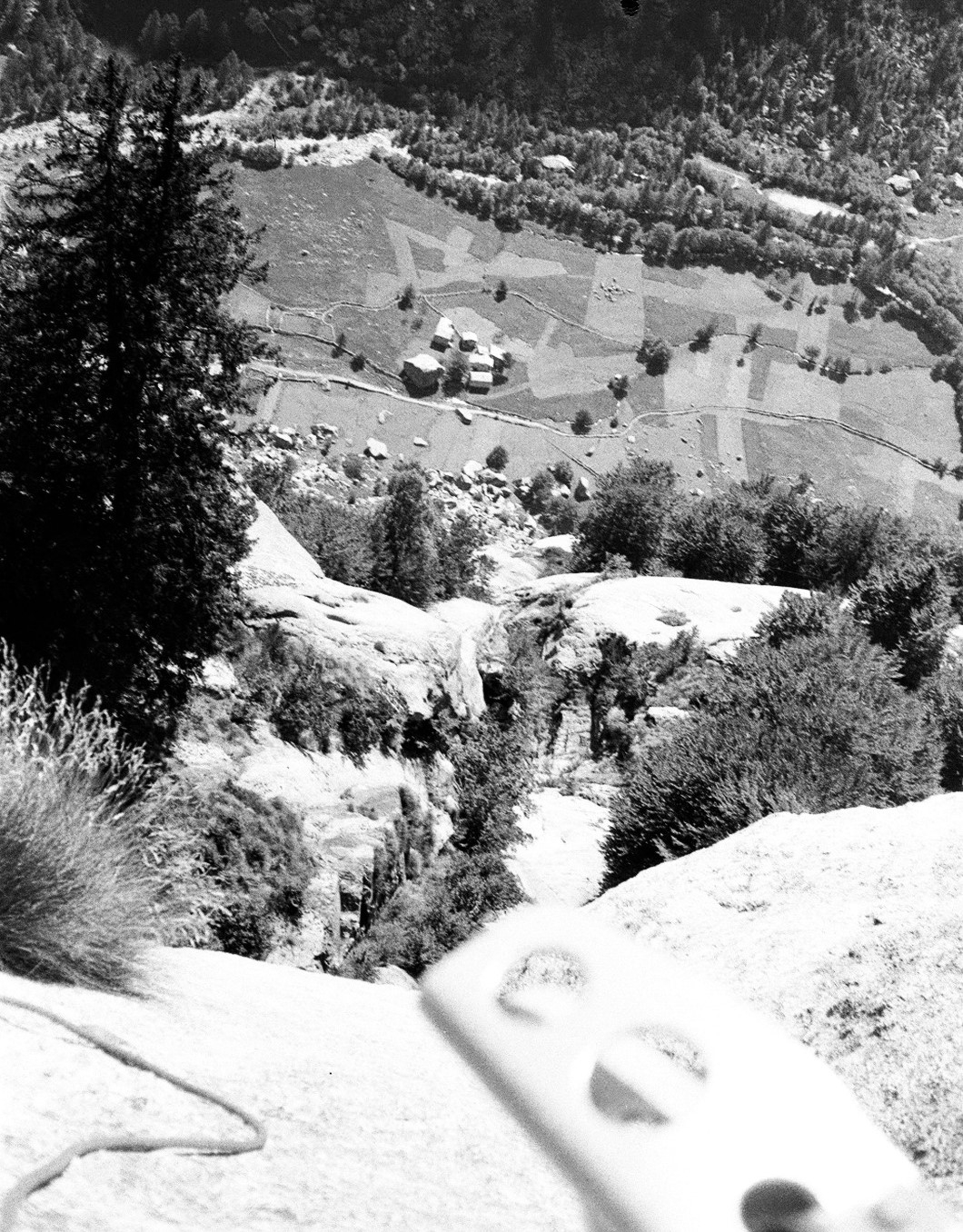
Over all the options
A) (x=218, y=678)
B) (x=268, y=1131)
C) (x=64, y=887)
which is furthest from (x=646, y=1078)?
(x=218, y=678)

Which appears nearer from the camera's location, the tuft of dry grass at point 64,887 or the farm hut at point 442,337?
the tuft of dry grass at point 64,887

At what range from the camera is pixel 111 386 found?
12.4 m

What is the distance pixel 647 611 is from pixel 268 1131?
27.1m

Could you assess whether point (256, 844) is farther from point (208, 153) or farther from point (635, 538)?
point (635, 538)

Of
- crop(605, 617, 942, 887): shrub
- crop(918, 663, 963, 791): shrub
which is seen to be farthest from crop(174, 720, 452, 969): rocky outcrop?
crop(918, 663, 963, 791): shrub

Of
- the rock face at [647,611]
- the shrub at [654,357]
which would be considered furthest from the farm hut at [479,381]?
the rock face at [647,611]

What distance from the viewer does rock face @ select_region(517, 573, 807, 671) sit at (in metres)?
28.3

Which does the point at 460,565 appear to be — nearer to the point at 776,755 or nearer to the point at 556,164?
the point at 776,755

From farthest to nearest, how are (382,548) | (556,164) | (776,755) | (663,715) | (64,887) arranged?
(556,164) < (382,548) < (663,715) < (776,755) < (64,887)

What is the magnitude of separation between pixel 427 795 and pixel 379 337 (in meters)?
105

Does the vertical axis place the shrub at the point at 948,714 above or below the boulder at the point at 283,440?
above

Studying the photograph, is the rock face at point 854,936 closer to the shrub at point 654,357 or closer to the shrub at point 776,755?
the shrub at point 776,755

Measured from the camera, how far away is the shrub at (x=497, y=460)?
105 meters

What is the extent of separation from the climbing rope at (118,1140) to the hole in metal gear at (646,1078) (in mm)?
1341
